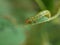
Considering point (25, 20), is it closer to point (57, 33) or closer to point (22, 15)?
point (22, 15)

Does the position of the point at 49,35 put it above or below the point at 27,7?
below

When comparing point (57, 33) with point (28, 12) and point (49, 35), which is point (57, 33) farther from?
point (28, 12)

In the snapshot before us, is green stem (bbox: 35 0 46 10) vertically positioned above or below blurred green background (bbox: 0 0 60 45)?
above

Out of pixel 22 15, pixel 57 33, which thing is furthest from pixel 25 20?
pixel 57 33

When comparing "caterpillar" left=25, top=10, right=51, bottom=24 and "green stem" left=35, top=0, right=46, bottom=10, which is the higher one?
"green stem" left=35, top=0, right=46, bottom=10

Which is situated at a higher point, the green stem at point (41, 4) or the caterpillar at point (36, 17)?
the green stem at point (41, 4)

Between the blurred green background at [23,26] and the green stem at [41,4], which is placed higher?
the green stem at [41,4]
